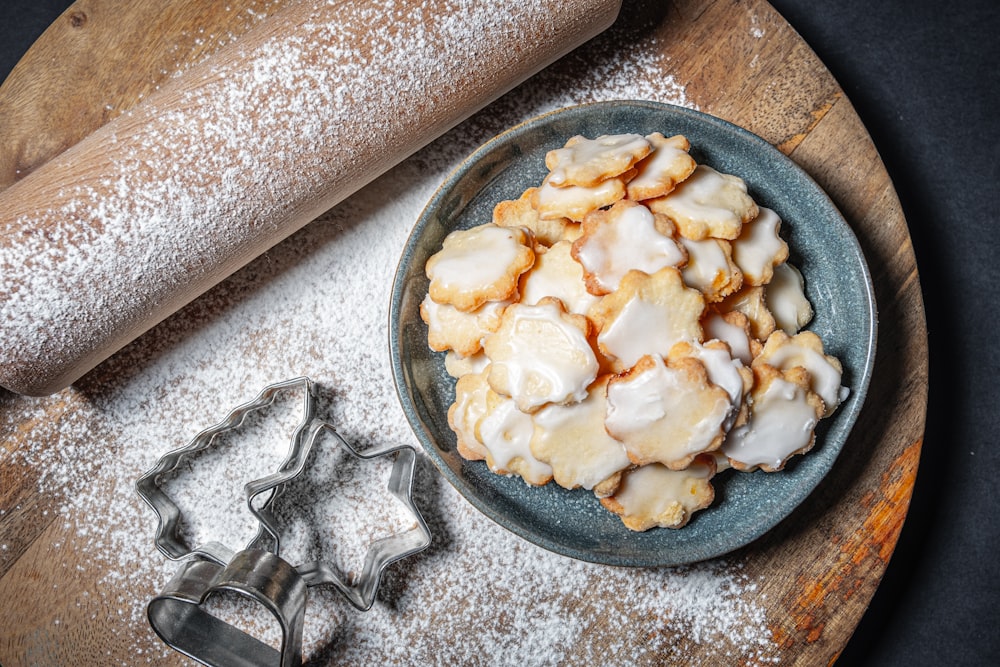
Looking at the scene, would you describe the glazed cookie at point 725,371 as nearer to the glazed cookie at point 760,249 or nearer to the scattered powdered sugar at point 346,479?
the glazed cookie at point 760,249

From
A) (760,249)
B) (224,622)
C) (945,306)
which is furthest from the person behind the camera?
(945,306)

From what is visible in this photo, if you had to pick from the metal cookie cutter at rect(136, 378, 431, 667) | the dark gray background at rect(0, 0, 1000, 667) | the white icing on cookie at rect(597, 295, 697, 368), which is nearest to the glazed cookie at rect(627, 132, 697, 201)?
the white icing on cookie at rect(597, 295, 697, 368)

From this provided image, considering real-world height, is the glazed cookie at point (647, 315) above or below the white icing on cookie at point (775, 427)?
above

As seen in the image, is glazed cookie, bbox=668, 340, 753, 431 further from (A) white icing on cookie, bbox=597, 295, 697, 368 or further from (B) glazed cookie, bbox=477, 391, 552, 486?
(B) glazed cookie, bbox=477, 391, 552, 486

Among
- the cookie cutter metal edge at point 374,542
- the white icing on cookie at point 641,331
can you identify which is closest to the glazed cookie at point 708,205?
the white icing on cookie at point 641,331

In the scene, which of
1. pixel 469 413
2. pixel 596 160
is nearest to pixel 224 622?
pixel 469 413

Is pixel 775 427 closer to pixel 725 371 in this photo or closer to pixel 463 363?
pixel 725 371
